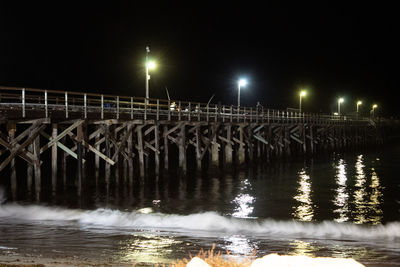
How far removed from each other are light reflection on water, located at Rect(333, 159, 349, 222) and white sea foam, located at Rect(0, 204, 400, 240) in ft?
6.51

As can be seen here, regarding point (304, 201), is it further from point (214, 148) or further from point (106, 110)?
point (106, 110)

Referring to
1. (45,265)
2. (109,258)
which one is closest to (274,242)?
(109,258)

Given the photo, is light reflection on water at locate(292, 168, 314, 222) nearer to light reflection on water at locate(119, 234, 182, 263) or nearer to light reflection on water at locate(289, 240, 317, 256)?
light reflection on water at locate(289, 240, 317, 256)

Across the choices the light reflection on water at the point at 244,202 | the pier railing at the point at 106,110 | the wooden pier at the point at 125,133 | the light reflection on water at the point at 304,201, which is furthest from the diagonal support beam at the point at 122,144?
the light reflection on water at the point at 304,201

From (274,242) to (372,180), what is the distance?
1779 cm

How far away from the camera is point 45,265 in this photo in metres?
7.85

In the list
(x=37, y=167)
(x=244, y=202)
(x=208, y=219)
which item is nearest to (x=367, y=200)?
(x=244, y=202)

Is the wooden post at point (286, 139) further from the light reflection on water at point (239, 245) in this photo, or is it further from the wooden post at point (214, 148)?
the light reflection on water at point (239, 245)

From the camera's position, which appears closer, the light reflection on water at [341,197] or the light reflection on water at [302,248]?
the light reflection on water at [302,248]

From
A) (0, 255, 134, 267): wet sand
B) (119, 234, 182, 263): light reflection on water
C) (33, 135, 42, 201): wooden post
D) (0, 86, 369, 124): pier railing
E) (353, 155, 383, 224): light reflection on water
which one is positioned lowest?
(353, 155, 383, 224): light reflection on water

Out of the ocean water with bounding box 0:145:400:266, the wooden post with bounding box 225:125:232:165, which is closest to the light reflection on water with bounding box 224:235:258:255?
the ocean water with bounding box 0:145:400:266

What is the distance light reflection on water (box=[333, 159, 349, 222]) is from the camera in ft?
50.8

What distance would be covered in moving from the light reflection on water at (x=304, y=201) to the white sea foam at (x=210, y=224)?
1.47 m

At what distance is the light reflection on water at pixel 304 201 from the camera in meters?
15.1
